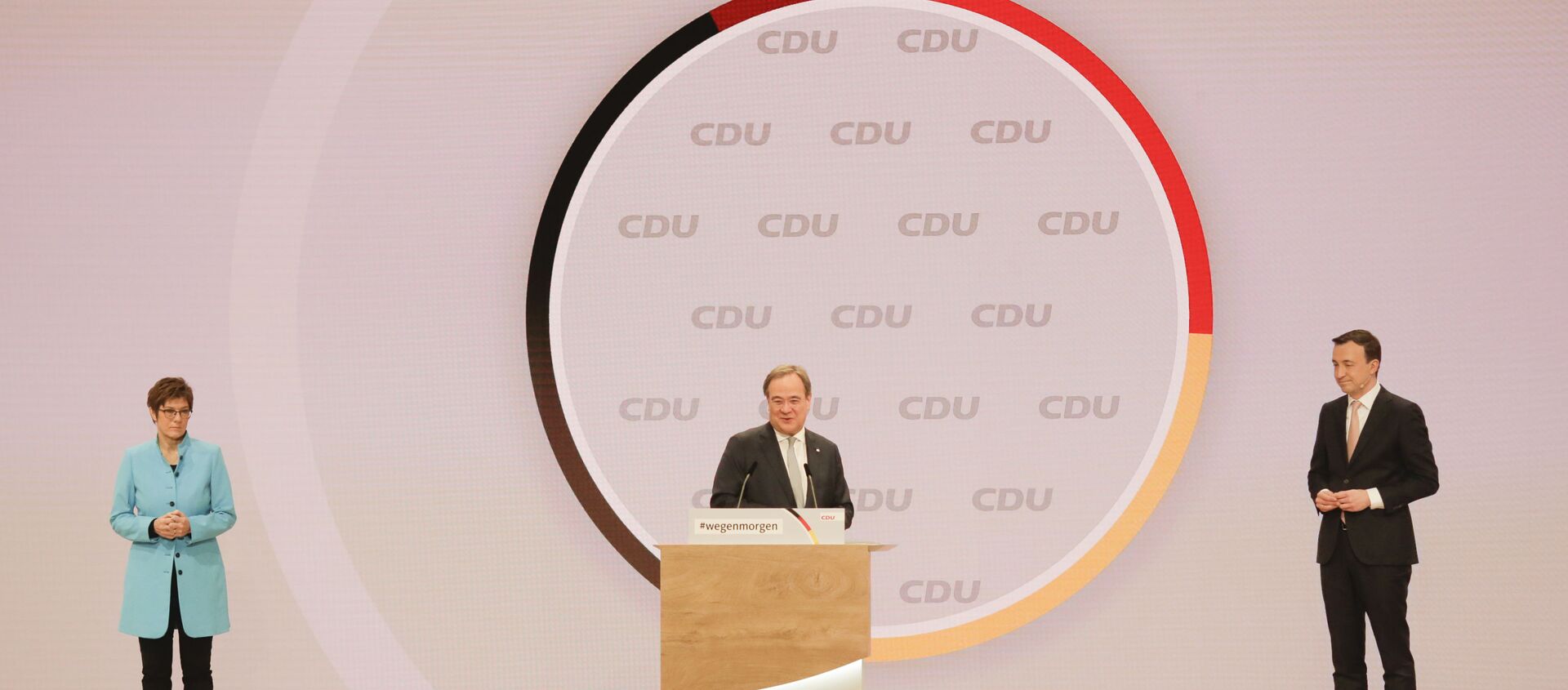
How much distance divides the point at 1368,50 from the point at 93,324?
4.61m

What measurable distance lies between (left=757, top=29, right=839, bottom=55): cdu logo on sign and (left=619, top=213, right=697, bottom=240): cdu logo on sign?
66 cm

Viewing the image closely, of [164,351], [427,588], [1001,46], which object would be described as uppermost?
[1001,46]

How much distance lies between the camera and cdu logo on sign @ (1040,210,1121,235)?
4645 mm

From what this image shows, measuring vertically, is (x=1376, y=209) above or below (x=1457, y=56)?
below

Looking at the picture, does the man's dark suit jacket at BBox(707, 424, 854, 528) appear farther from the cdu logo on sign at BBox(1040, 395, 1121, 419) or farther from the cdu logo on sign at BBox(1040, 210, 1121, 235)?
the cdu logo on sign at BBox(1040, 210, 1121, 235)

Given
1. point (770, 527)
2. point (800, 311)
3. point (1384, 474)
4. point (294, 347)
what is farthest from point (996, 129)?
point (294, 347)

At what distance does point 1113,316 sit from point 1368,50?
4.22 feet

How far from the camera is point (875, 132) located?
4676 mm

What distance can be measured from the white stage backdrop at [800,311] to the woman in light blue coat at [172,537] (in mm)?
763

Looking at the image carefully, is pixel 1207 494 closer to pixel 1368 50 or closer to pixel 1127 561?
pixel 1127 561

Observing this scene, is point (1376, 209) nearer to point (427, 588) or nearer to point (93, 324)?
point (427, 588)

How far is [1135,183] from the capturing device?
15.2ft

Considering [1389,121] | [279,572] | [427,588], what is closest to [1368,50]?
[1389,121]

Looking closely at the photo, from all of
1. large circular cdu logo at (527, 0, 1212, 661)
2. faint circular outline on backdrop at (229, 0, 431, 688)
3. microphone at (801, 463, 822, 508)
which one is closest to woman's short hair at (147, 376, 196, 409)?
faint circular outline on backdrop at (229, 0, 431, 688)
